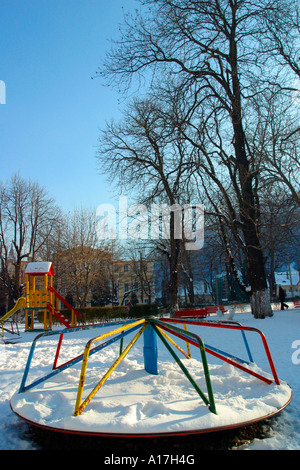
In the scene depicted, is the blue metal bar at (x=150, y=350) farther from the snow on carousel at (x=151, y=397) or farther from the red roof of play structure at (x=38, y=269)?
the red roof of play structure at (x=38, y=269)

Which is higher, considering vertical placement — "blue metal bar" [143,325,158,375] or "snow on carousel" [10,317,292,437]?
"blue metal bar" [143,325,158,375]

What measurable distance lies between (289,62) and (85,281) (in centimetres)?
2232

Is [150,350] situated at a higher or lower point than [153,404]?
higher

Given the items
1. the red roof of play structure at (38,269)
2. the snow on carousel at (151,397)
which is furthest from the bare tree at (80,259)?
the snow on carousel at (151,397)

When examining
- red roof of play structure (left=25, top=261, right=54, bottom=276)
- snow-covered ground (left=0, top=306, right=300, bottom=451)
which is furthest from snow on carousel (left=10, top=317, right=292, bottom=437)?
red roof of play structure (left=25, top=261, right=54, bottom=276)

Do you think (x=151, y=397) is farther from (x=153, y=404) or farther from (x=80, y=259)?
(x=80, y=259)

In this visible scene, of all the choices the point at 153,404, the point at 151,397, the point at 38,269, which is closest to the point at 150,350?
the point at 151,397

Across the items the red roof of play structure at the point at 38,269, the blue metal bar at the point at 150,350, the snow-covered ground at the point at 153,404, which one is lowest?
the snow-covered ground at the point at 153,404

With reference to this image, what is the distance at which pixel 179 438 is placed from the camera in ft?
11.8

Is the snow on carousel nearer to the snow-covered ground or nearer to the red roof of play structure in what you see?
the snow-covered ground

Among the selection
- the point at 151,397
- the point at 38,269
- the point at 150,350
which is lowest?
the point at 151,397
